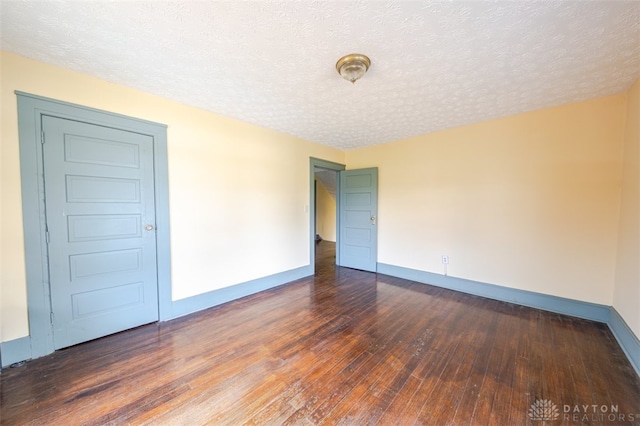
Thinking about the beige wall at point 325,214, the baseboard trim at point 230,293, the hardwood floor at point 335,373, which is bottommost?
the hardwood floor at point 335,373

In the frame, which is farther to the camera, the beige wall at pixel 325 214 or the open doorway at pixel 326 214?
the beige wall at pixel 325 214

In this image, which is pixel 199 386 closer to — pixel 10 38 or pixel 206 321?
→ pixel 206 321

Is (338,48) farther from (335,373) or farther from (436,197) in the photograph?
(436,197)

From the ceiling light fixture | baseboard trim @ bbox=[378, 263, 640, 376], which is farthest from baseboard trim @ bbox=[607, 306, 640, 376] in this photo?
the ceiling light fixture

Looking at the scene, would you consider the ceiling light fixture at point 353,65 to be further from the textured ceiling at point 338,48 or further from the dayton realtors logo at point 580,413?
the dayton realtors logo at point 580,413

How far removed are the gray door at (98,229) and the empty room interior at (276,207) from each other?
0.6 inches

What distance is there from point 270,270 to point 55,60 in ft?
10.0

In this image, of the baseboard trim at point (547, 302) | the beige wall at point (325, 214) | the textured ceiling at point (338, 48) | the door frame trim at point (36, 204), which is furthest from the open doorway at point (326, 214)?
the door frame trim at point (36, 204)

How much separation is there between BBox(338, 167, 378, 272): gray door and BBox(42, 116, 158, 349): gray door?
326 cm

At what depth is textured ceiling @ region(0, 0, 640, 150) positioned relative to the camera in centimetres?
133

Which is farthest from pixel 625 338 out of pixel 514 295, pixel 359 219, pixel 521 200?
pixel 359 219

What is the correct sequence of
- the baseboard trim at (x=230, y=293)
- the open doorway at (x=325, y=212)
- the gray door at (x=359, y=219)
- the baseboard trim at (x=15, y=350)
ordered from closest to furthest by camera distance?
1. the baseboard trim at (x=15, y=350)
2. the baseboard trim at (x=230, y=293)
3. the gray door at (x=359, y=219)
4. the open doorway at (x=325, y=212)

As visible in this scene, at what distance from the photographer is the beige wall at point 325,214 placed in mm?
7727

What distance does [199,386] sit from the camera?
1.57 meters
